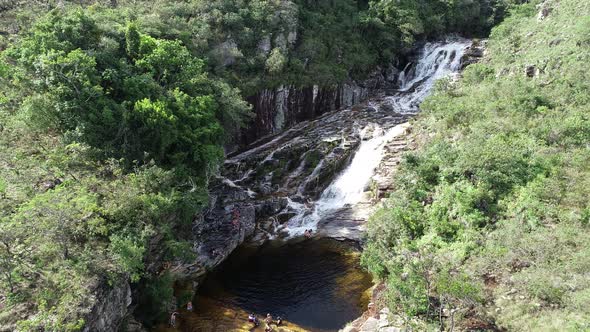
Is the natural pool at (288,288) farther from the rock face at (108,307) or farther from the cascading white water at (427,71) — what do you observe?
the cascading white water at (427,71)

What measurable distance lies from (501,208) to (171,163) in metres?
19.1

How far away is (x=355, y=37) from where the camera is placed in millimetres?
50031

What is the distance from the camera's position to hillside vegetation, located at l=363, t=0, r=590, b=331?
16.8 m

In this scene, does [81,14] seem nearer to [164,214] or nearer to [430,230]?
[164,214]

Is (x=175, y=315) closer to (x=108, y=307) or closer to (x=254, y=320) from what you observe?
(x=254, y=320)

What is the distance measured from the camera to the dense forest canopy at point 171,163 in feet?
57.4

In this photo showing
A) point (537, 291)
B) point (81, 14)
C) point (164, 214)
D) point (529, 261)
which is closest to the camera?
point (537, 291)

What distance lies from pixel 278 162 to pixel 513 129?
1786 cm

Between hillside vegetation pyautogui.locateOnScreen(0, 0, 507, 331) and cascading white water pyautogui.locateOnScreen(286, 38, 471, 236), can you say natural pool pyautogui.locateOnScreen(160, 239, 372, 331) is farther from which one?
hillside vegetation pyautogui.locateOnScreen(0, 0, 507, 331)

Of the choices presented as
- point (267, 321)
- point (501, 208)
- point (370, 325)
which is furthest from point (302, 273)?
point (501, 208)

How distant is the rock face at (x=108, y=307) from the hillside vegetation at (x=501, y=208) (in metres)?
→ 12.5

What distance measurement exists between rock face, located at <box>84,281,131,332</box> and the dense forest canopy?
17.8 inches

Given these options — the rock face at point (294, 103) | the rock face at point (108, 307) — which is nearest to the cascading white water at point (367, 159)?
the rock face at point (294, 103)

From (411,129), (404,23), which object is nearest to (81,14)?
(411,129)
